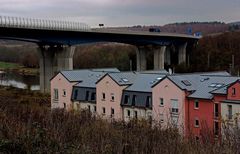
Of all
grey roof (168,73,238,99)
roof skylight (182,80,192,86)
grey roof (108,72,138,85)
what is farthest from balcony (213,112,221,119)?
grey roof (108,72,138,85)

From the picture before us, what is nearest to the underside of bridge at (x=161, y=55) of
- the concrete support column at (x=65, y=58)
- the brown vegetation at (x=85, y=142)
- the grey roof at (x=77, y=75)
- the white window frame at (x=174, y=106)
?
the concrete support column at (x=65, y=58)

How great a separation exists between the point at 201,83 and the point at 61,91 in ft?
45.7

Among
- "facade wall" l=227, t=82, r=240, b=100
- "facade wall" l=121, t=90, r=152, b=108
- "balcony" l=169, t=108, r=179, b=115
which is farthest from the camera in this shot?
"facade wall" l=121, t=90, r=152, b=108

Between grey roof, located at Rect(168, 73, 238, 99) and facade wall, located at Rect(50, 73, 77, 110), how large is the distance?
1118cm

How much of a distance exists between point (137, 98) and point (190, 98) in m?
4.64

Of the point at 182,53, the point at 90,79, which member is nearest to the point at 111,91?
the point at 90,79

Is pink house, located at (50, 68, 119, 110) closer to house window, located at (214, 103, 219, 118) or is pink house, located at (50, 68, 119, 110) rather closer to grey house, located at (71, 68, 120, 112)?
grey house, located at (71, 68, 120, 112)

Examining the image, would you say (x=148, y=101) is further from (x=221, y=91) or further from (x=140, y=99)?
(x=221, y=91)

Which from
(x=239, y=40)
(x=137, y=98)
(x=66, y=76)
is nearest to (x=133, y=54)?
(x=239, y=40)

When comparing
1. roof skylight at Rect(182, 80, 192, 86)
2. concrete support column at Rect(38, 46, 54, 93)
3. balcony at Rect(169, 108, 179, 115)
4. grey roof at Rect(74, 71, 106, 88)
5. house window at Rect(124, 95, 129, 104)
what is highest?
concrete support column at Rect(38, 46, 54, 93)

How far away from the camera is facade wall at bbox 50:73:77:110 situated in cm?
4000

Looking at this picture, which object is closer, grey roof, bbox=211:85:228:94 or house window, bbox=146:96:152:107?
grey roof, bbox=211:85:228:94

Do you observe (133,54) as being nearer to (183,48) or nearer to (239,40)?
(183,48)

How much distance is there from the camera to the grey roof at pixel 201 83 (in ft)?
98.5
